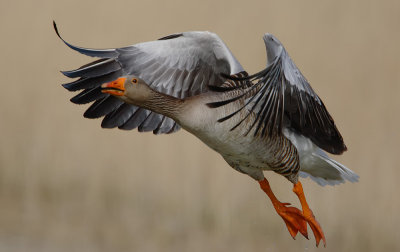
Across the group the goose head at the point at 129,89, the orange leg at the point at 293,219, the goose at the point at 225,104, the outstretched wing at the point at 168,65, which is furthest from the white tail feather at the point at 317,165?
the goose head at the point at 129,89

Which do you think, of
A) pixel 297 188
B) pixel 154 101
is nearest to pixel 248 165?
pixel 297 188

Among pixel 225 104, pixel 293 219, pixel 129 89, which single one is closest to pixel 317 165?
pixel 293 219

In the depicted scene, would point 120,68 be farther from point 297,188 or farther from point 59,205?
point 59,205

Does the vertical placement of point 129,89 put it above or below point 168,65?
below

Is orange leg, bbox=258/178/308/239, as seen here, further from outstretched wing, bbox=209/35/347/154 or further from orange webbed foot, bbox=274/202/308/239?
outstretched wing, bbox=209/35/347/154

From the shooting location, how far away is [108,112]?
5707 millimetres

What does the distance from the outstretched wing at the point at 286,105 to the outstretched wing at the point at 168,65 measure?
0.41 m

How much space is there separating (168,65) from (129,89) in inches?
30.3

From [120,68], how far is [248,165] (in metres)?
1.08

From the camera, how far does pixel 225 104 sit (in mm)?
4750

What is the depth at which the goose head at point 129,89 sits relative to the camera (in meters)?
4.68

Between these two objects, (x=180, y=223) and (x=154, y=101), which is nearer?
(x=154, y=101)

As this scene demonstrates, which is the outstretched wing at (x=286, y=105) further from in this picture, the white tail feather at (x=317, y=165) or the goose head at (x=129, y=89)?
the goose head at (x=129, y=89)

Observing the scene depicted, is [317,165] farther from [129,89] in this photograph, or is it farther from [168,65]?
[129,89]
